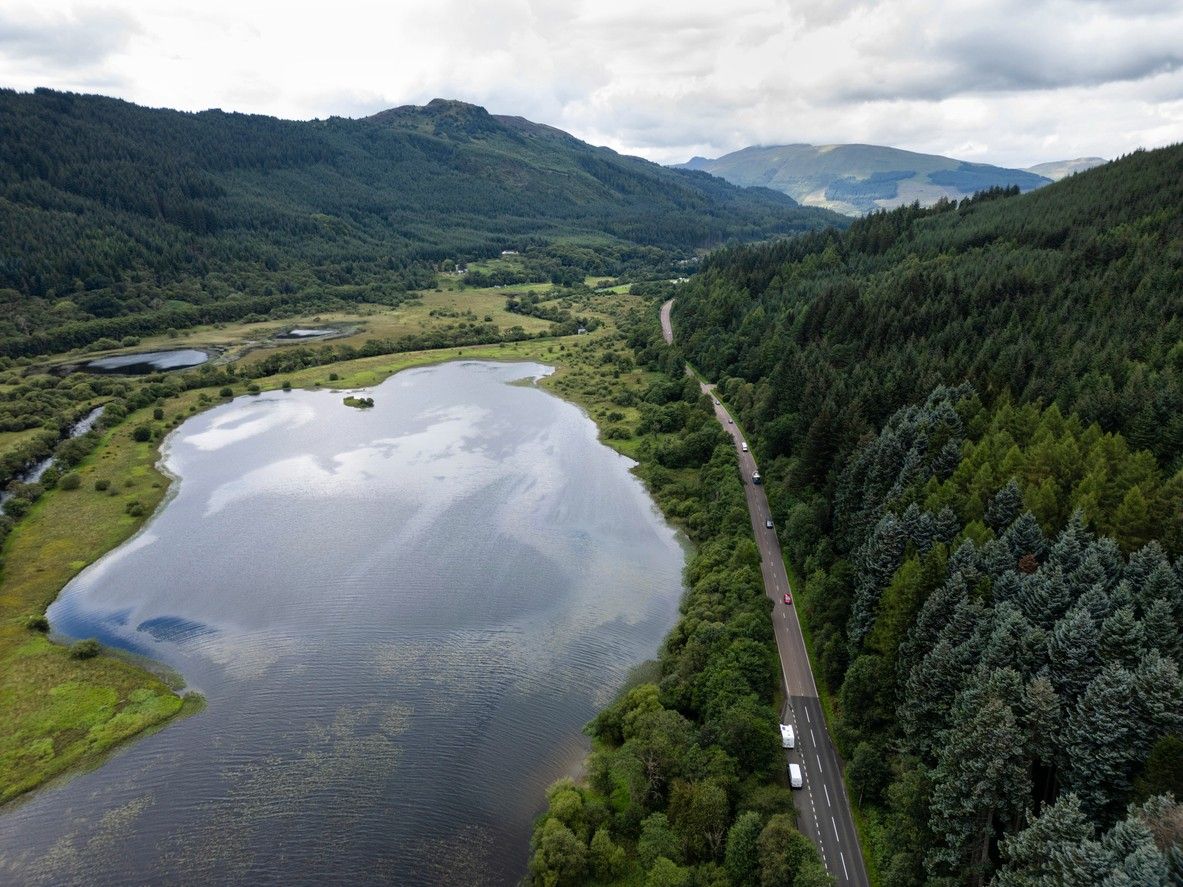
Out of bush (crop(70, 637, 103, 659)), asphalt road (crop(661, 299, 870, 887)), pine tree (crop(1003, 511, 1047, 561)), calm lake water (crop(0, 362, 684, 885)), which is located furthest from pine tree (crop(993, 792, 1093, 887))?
bush (crop(70, 637, 103, 659))

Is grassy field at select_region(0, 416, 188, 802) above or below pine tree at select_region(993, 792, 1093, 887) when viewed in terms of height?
below

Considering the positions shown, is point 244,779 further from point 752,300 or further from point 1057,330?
point 752,300

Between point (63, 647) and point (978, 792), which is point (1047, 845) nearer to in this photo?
point (978, 792)

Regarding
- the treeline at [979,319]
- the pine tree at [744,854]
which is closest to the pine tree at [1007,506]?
the treeline at [979,319]

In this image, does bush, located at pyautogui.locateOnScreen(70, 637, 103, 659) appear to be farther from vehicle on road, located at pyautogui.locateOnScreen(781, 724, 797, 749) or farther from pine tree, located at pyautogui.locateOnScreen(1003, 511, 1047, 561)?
pine tree, located at pyautogui.locateOnScreen(1003, 511, 1047, 561)

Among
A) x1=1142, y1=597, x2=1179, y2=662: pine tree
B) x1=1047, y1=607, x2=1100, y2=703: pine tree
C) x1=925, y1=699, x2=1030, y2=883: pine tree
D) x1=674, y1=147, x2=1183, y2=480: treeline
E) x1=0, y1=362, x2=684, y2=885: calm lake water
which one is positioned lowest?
x1=0, y1=362, x2=684, y2=885: calm lake water

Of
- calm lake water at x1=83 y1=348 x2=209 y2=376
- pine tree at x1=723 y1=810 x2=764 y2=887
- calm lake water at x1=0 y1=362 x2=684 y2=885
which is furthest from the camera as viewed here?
calm lake water at x1=83 y1=348 x2=209 y2=376

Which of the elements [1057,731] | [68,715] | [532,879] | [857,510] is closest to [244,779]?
[68,715]
